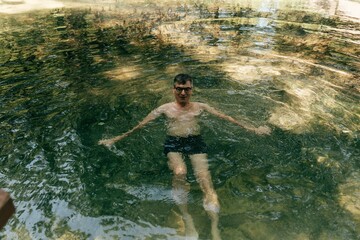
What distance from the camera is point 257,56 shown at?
12.9 meters

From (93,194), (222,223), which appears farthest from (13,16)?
(222,223)

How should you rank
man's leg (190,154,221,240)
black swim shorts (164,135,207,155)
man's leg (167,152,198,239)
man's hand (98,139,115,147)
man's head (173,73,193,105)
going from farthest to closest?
1. man's hand (98,139,115,147)
2. black swim shorts (164,135,207,155)
3. man's head (173,73,193,105)
4. man's leg (190,154,221,240)
5. man's leg (167,152,198,239)

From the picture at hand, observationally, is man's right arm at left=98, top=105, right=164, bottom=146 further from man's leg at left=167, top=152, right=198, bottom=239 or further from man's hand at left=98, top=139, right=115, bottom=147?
man's leg at left=167, top=152, right=198, bottom=239

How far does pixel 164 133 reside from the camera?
296 inches

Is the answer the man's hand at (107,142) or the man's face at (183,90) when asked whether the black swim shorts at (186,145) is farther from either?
the man's hand at (107,142)

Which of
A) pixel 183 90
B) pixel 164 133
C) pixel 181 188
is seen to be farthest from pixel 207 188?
pixel 164 133

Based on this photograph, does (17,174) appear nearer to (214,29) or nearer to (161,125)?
(161,125)

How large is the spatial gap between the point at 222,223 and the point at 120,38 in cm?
1294

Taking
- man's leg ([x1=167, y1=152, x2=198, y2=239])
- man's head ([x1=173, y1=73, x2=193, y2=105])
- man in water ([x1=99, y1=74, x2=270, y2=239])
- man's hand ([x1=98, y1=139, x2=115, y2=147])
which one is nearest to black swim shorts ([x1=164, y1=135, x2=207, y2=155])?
man in water ([x1=99, y1=74, x2=270, y2=239])

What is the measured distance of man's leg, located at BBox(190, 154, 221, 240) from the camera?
5059mm

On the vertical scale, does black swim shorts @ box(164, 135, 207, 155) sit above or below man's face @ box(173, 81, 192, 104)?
below

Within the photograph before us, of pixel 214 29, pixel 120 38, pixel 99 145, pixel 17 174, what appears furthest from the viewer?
pixel 214 29

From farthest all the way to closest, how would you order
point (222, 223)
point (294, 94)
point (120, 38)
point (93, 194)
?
point (120, 38), point (294, 94), point (93, 194), point (222, 223)

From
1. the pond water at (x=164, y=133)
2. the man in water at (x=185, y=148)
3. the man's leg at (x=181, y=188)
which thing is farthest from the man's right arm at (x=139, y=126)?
the man's leg at (x=181, y=188)
